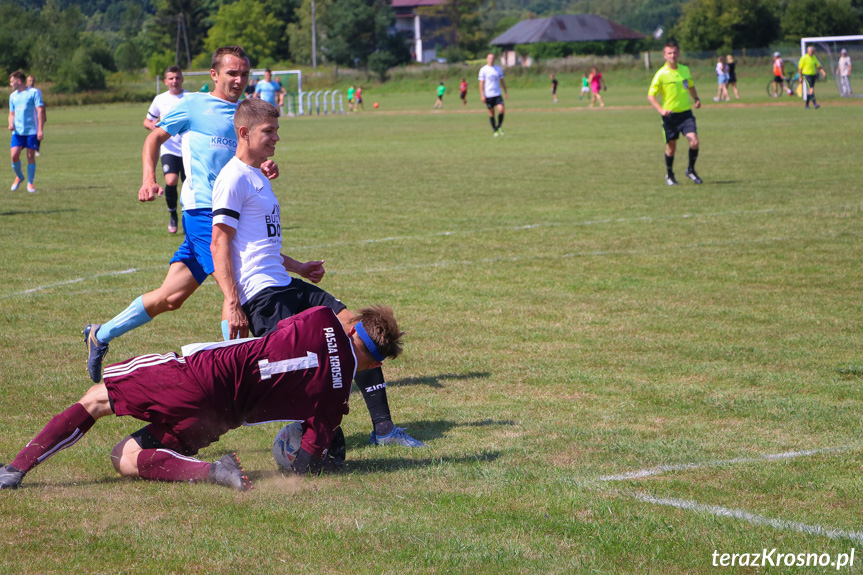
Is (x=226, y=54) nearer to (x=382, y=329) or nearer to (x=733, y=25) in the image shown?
(x=382, y=329)

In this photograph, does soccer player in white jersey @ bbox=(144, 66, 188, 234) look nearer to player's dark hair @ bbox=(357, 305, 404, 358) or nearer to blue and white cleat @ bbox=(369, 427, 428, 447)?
blue and white cleat @ bbox=(369, 427, 428, 447)

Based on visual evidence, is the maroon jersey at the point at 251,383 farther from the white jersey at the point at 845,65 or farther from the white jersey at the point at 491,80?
the white jersey at the point at 845,65

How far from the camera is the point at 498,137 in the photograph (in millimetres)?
29594

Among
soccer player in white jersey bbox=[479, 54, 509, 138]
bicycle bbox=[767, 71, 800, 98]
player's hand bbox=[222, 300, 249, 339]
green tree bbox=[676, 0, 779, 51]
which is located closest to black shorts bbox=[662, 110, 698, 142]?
soccer player in white jersey bbox=[479, 54, 509, 138]

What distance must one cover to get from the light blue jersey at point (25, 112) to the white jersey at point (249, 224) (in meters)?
14.5

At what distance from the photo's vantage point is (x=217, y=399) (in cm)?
457

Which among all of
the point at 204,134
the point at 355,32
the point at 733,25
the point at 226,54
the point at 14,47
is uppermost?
the point at 355,32

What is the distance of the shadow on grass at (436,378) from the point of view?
22.3 ft

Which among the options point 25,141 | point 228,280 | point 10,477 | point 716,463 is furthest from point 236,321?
point 25,141

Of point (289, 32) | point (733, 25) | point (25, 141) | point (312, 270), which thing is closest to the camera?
point (312, 270)

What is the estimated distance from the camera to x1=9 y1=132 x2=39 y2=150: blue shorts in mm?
18375

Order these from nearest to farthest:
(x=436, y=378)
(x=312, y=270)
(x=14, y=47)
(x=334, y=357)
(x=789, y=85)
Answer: (x=334, y=357) < (x=312, y=270) < (x=436, y=378) < (x=789, y=85) < (x=14, y=47)

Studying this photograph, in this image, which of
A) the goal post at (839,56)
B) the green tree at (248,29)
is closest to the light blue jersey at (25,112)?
the goal post at (839,56)

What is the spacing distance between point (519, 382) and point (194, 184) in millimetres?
2543
